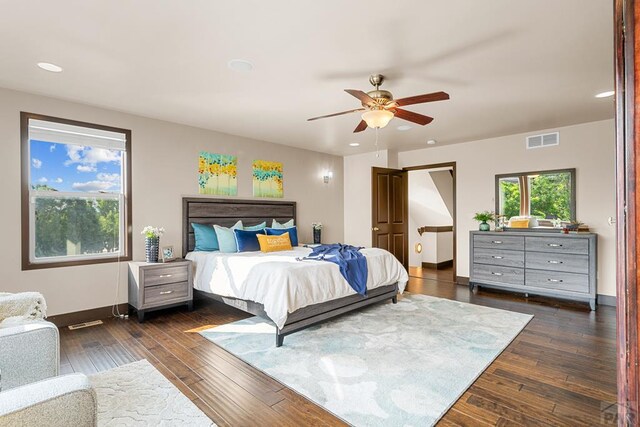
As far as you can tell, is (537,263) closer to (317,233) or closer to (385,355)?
(385,355)

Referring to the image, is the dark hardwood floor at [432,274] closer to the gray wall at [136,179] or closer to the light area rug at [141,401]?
the gray wall at [136,179]

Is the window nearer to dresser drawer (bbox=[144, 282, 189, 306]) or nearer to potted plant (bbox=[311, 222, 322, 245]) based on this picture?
dresser drawer (bbox=[144, 282, 189, 306])

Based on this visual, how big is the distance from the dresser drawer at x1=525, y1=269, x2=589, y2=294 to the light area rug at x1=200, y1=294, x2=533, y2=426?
3.39 ft

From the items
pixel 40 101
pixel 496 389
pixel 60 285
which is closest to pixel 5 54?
pixel 40 101

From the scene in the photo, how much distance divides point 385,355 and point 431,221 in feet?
18.3

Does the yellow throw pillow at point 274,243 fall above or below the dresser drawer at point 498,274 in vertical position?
above

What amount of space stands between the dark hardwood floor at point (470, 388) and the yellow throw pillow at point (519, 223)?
4.96ft

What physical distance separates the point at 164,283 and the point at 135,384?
5.62ft

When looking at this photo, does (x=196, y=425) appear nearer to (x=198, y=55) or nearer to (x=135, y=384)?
(x=135, y=384)

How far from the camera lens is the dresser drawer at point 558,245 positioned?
14.3 feet

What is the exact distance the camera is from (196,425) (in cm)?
196

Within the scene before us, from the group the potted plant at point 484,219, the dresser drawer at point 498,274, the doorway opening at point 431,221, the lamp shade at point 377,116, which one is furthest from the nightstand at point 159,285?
the doorway opening at point 431,221

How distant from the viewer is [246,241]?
4602 mm

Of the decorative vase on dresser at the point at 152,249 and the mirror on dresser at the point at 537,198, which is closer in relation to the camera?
the decorative vase on dresser at the point at 152,249
